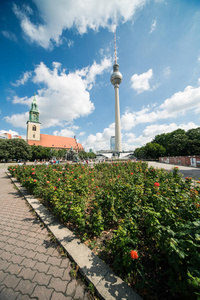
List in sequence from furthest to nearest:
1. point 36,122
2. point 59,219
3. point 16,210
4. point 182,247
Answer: point 36,122 → point 16,210 → point 59,219 → point 182,247

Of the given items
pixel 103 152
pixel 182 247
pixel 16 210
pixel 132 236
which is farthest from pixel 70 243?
pixel 103 152

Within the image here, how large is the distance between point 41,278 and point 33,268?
325 mm

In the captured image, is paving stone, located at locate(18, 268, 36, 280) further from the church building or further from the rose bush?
the church building

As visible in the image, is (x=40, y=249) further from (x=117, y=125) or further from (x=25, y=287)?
(x=117, y=125)

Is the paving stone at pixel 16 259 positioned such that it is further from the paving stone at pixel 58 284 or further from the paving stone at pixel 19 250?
the paving stone at pixel 58 284

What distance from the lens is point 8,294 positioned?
1.73m

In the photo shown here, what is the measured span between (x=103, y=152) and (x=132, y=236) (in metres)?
100

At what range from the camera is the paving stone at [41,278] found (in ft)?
6.27

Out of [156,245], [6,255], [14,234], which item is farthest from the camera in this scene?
[14,234]

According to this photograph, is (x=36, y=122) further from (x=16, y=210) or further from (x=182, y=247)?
(x=182, y=247)

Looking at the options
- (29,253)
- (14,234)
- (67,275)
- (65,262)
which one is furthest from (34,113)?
(67,275)

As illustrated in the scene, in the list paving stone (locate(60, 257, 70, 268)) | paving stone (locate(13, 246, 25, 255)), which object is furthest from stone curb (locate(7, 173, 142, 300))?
paving stone (locate(13, 246, 25, 255))

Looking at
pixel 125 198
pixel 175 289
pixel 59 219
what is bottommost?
pixel 59 219

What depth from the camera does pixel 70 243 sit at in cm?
252
